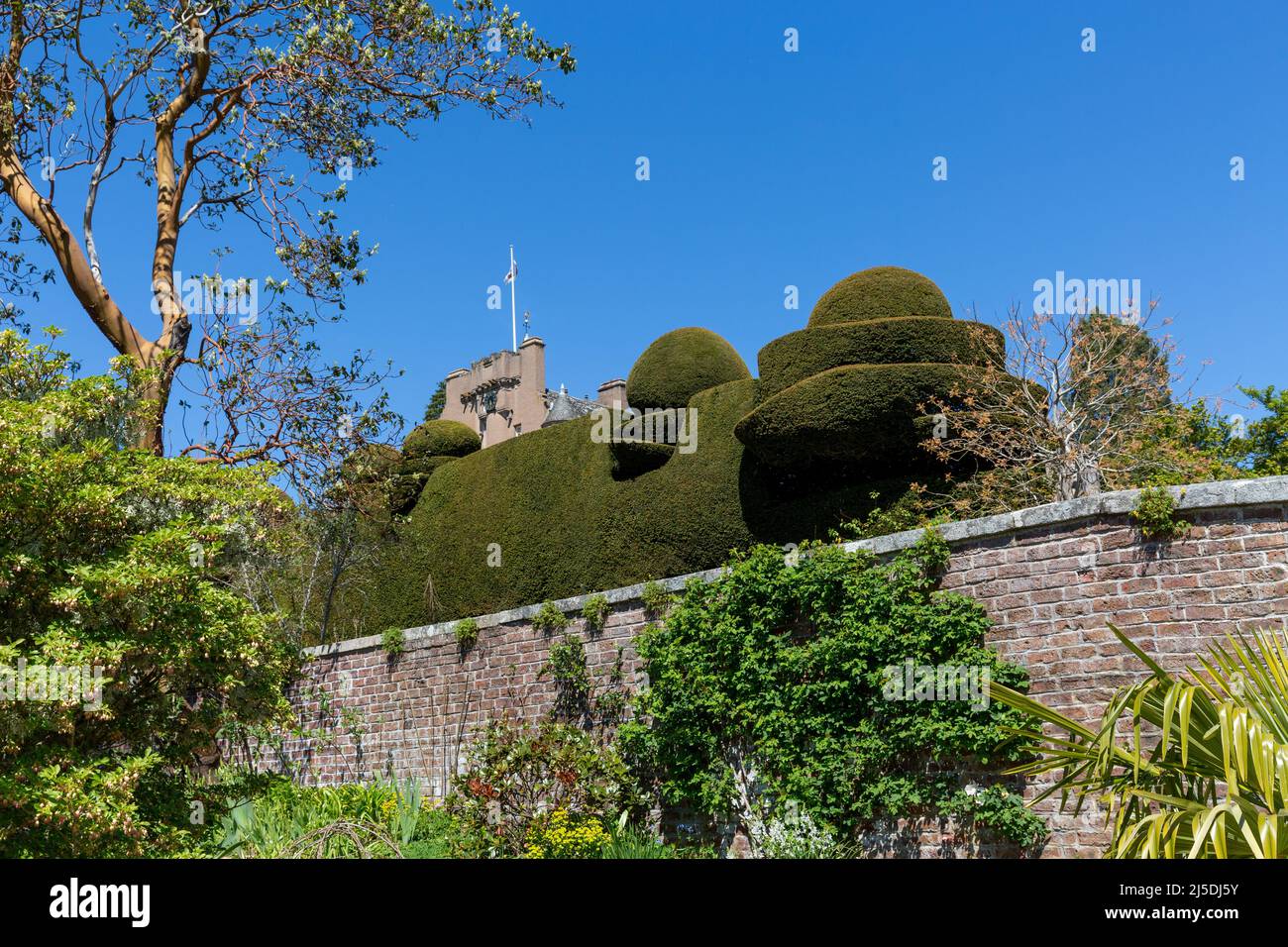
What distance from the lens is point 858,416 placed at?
34.3ft

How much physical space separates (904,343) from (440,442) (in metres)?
Answer: 9.65

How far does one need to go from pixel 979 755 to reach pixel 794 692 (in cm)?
163

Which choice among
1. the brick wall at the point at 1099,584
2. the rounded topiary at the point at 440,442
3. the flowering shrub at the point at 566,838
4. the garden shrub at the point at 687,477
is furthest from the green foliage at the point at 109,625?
the rounded topiary at the point at 440,442

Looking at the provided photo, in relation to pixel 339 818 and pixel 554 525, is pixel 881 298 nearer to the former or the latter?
pixel 554 525

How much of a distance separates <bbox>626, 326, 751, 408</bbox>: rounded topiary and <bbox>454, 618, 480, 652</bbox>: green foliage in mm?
3814

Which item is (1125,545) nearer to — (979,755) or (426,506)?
(979,755)

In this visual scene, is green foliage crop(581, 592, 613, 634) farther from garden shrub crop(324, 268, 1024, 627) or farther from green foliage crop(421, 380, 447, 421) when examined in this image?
green foliage crop(421, 380, 447, 421)

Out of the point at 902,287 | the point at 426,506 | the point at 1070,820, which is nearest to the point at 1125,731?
the point at 1070,820

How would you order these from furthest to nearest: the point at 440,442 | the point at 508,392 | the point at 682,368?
the point at 508,392 < the point at 440,442 < the point at 682,368

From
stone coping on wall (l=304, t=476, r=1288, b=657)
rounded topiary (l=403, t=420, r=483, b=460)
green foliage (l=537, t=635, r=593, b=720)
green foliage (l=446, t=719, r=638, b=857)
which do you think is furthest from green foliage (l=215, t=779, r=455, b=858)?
rounded topiary (l=403, t=420, r=483, b=460)

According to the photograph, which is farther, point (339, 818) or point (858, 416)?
point (858, 416)

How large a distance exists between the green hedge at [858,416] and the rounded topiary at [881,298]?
0.98 m

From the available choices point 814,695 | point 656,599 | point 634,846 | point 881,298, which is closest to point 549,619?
point 656,599

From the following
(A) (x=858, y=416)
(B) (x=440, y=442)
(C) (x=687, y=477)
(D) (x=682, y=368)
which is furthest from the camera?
(B) (x=440, y=442)
